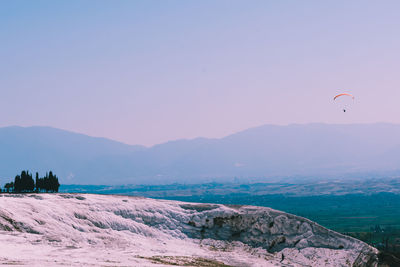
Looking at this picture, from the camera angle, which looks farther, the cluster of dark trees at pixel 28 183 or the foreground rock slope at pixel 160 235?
the cluster of dark trees at pixel 28 183

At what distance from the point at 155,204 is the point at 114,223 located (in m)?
11.0

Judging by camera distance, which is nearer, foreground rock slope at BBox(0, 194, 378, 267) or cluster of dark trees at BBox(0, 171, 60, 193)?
foreground rock slope at BBox(0, 194, 378, 267)

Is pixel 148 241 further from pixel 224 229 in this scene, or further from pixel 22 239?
pixel 22 239

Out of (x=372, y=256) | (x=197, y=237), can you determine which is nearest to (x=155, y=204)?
(x=197, y=237)

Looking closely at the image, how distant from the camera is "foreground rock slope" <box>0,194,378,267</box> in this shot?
54.7 metres

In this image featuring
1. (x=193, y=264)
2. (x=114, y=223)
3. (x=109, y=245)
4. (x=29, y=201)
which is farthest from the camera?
(x=114, y=223)

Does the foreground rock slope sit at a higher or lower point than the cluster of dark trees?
lower

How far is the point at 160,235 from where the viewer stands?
2852 inches

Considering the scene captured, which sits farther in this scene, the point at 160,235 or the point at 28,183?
the point at 28,183

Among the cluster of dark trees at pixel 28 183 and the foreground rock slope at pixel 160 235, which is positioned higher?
the cluster of dark trees at pixel 28 183

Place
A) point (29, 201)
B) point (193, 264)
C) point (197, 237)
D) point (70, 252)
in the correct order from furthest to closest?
1. point (197, 237)
2. point (29, 201)
3. point (193, 264)
4. point (70, 252)

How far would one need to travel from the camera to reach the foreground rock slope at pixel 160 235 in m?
54.7

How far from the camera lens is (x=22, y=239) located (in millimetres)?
54156

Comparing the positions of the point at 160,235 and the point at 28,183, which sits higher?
the point at 28,183
